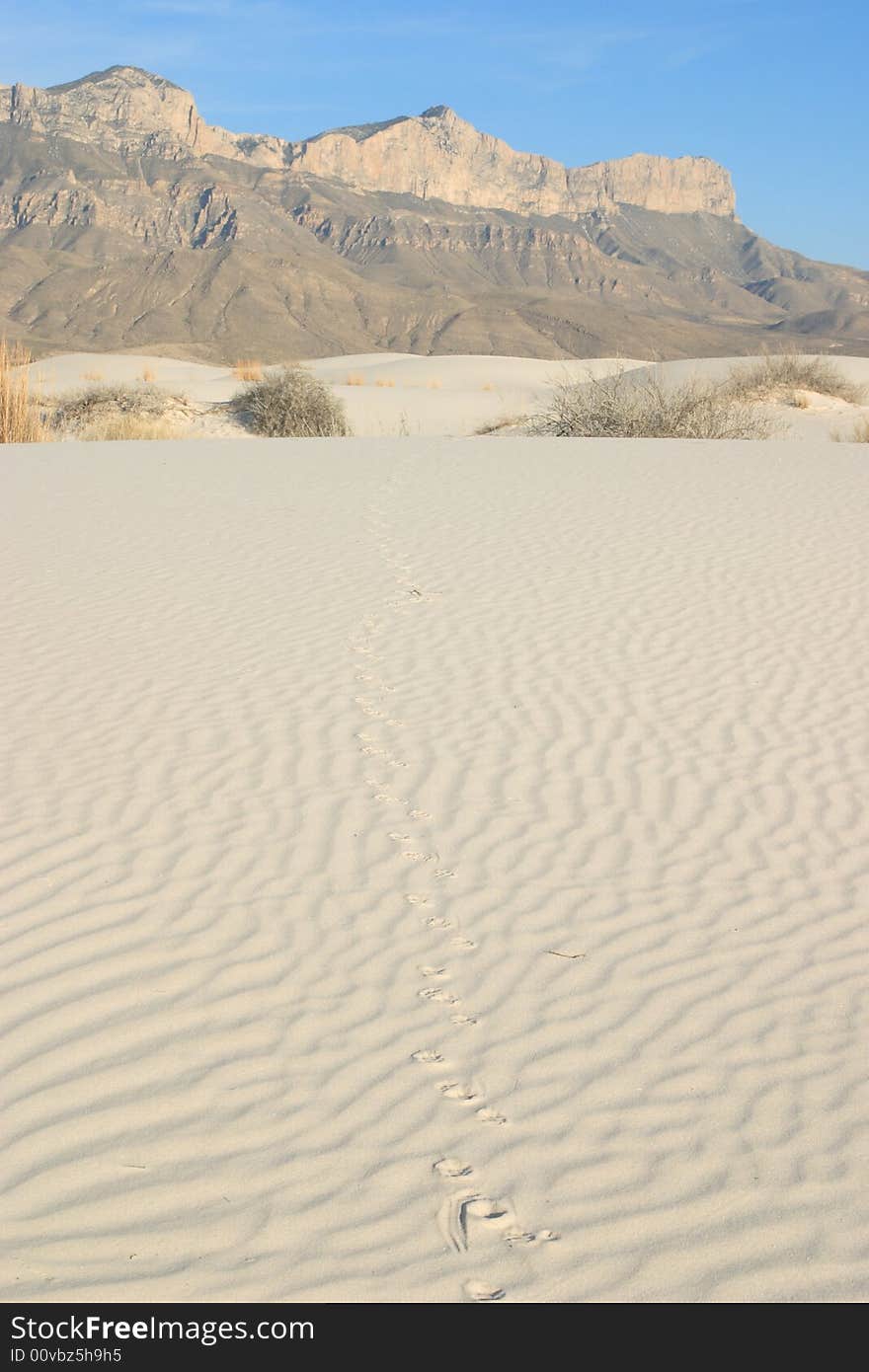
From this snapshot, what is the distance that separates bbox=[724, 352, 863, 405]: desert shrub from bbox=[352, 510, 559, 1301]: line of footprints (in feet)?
67.8

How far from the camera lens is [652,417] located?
20.3 meters

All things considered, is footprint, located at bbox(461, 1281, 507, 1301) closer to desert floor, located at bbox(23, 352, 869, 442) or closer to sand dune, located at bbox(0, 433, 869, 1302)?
sand dune, located at bbox(0, 433, 869, 1302)

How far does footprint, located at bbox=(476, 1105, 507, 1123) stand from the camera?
3.11 m

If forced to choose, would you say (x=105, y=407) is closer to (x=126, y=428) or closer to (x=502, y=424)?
(x=126, y=428)

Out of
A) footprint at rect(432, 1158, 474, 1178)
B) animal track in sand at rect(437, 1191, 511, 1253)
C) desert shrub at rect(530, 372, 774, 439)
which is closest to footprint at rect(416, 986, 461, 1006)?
footprint at rect(432, 1158, 474, 1178)

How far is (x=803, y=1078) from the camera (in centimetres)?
336

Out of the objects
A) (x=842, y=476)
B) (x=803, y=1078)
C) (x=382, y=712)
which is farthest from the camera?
(x=842, y=476)

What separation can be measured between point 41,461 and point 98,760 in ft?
38.8

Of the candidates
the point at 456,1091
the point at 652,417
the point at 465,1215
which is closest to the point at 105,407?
the point at 652,417

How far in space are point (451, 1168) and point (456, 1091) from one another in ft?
1.01

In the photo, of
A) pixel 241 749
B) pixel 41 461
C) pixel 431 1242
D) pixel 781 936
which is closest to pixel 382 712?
pixel 241 749

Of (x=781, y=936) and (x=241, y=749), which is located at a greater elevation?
(x=241, y=749)
